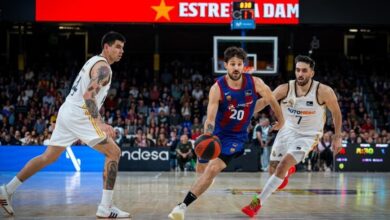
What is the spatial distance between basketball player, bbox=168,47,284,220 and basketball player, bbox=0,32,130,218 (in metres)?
1.13

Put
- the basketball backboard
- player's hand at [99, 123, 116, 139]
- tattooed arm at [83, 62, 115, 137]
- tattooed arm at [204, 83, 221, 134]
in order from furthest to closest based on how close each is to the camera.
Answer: the basketball backboard < tattooed arm at [83, 62, 115, 137] < player's hand at [99, 123, 116, 139] < tattooed arm at [204, 83, 221, 134]

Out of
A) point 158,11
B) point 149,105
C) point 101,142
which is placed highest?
point 158,11

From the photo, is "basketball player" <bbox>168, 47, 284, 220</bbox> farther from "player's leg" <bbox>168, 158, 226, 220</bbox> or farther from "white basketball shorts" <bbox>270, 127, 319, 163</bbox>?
"white basketball shorts" <bbox>270, 127, 319, 163</bbox>

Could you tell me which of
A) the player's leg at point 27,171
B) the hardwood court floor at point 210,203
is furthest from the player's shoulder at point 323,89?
the player's leg at point 27,171

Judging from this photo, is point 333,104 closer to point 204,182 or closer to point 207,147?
point 204,182

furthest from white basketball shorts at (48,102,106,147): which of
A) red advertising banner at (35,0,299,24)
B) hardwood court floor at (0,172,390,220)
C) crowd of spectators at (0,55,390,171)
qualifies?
red advertising banner at (35,0,299,24)

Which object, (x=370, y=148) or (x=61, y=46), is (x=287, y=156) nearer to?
(x=370, y=148)

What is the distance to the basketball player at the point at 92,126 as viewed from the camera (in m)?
7.79

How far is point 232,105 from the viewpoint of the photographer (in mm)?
7941

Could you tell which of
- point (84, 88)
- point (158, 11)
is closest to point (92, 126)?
point (84, 88)

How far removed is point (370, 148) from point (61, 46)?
1920 cm

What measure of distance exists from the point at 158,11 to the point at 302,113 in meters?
17.2

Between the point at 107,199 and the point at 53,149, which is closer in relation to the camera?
the point at 107,199

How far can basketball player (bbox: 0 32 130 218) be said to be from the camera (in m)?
7.79
